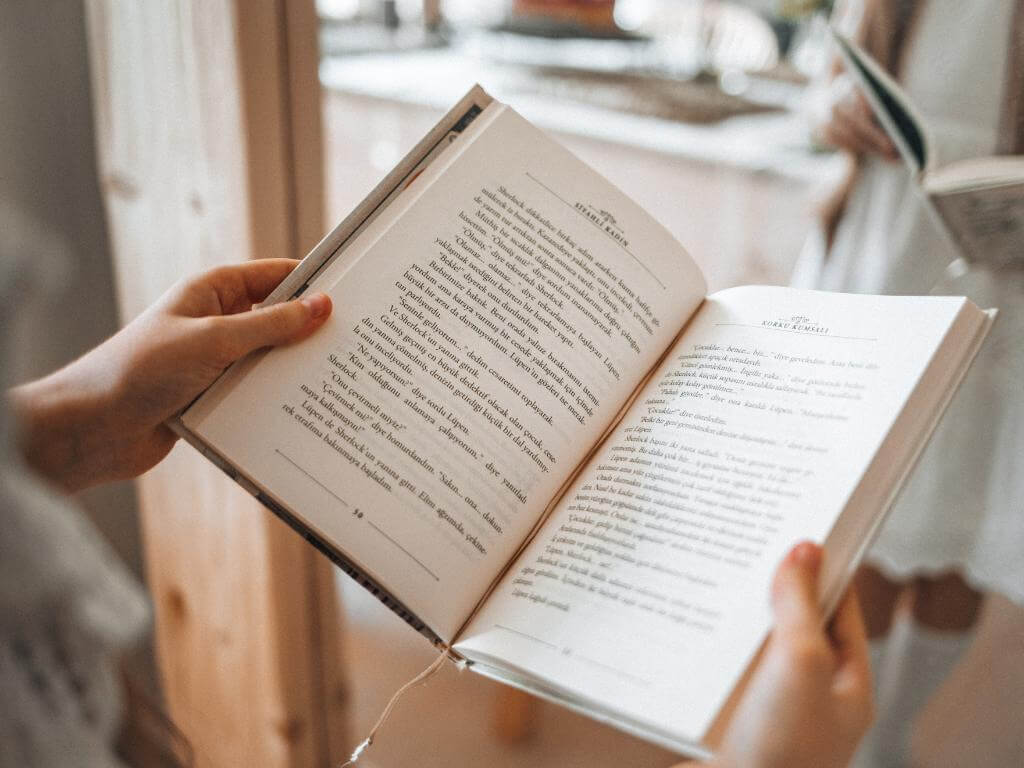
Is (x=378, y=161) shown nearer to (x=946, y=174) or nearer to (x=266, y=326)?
(x=946, y=174)

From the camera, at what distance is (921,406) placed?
47 centimetres

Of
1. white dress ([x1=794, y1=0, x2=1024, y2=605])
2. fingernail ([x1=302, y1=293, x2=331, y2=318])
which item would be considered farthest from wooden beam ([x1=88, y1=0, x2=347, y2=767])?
white dress ([x1=794, y1=0, x2=1024, y2=605])

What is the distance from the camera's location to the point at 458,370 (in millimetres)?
516

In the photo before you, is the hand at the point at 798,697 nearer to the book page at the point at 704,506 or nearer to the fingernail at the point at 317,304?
the book page at the point at 704,506

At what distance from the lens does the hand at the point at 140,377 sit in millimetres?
503

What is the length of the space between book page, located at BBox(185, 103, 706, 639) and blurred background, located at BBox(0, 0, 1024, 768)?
15 cm

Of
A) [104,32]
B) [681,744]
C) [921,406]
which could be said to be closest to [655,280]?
[921,406]

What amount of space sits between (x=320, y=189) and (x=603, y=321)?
443 millimetres

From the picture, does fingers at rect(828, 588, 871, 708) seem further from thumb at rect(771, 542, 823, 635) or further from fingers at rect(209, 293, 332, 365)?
fingers at rect(209, 293, 332, 365)

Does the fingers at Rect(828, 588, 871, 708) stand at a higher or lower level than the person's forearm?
lower

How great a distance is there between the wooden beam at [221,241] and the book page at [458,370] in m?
0.33

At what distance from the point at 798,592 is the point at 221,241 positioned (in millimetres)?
673

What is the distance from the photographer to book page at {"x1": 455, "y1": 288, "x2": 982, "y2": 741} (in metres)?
0.42

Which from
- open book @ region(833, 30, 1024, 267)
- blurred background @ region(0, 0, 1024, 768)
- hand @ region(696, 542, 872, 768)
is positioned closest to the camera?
hand @ region(696, 542, 872, 768)
